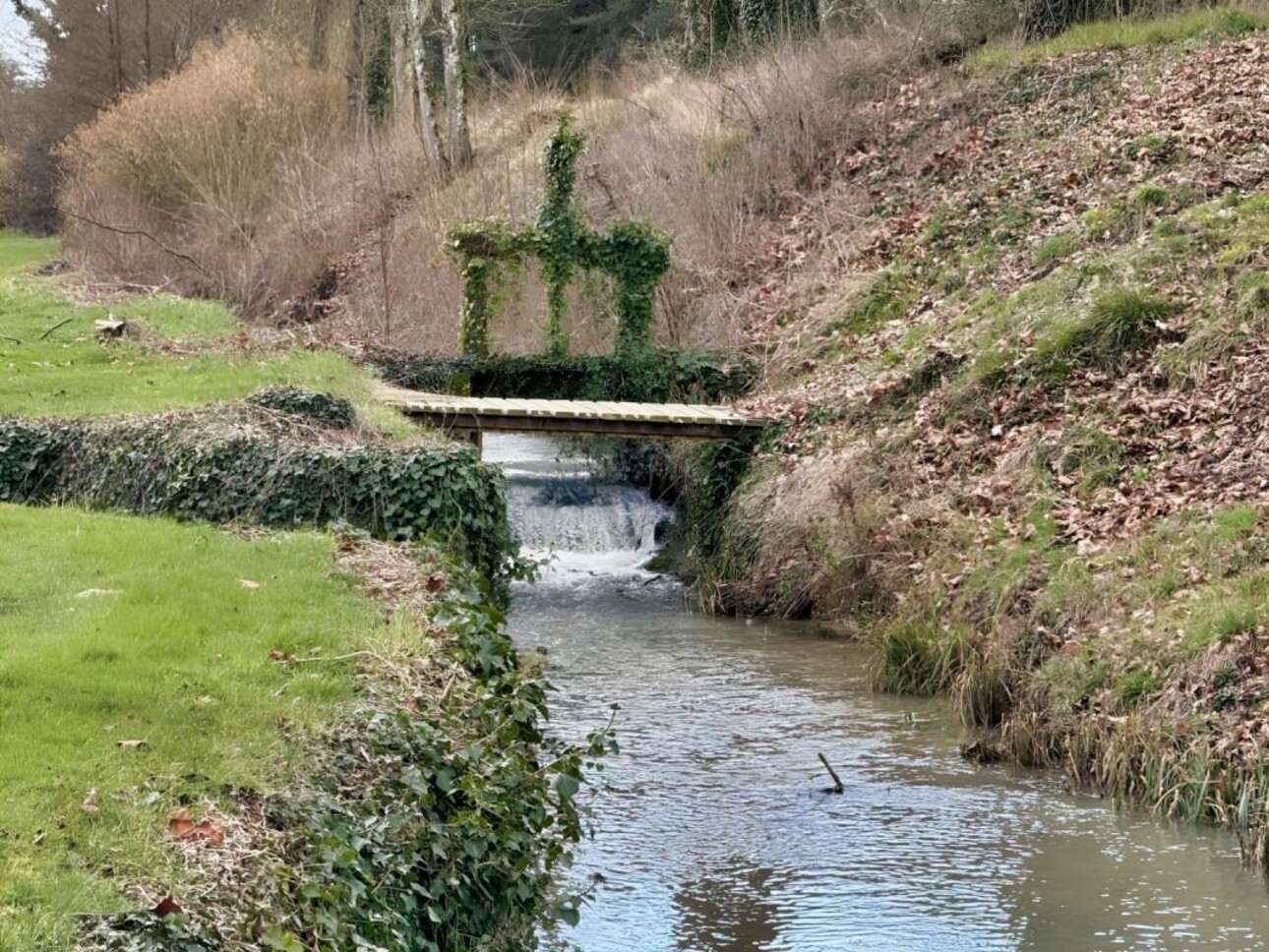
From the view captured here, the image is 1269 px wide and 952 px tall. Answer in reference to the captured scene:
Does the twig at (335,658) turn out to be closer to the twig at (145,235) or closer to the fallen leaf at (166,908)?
the fallen leaf at (166,908)

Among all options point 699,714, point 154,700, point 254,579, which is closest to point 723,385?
point 699,714

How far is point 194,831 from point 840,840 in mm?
4688

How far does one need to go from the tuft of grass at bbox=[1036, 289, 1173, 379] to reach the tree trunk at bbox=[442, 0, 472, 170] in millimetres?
17177

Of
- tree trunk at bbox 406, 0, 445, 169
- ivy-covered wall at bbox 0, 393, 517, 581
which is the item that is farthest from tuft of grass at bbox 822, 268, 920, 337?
tree trunk at bbox 406, 0, 445, 169

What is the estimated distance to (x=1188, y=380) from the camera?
1395 cm

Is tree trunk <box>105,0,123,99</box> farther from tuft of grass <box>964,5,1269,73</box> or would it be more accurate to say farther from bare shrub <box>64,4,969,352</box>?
tuft of grass <box>964,5,1269,73</box>

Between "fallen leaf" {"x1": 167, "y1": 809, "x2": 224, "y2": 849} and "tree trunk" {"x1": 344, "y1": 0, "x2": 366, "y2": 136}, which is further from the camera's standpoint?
"tree trunk" {"x1": 344, "y1": 0, "x2": 366, "y2": 136}

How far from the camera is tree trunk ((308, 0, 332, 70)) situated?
1503 inches

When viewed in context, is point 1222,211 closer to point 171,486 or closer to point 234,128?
point 171,486

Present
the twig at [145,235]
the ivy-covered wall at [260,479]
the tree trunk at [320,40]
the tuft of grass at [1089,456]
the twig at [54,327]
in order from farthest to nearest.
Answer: the tree trunk at [320,40]
the twig at [145,235]
the twig at [54,327]
the tuft of grass at [1089,456]
the ivy-covered wall at [260,479]

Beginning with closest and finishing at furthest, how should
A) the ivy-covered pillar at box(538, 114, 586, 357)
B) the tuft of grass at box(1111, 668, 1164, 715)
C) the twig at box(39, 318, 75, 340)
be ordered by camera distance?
the tuft of grass at box(1111, 668, 1164, 715), the twig at box(39, 318, 75, 340), the ivy-covered pillar at box(538, 114, 586, 357)

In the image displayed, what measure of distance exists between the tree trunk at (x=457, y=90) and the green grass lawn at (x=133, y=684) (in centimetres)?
2125

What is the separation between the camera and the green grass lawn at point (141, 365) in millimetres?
14203

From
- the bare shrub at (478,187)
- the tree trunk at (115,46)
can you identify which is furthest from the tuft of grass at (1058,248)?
the tree trunk at (115,46)
